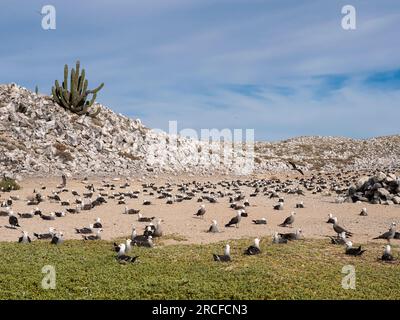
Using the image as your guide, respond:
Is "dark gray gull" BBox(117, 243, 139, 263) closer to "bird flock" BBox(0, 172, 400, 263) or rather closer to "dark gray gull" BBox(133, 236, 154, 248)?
"bird flock" BBox(0, 172, 400, 263)

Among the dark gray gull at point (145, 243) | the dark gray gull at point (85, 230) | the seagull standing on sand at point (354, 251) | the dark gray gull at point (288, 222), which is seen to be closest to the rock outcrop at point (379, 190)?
the dark gray gull at point (288, 222)

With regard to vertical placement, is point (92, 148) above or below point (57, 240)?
above

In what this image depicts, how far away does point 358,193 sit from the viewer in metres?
39.2

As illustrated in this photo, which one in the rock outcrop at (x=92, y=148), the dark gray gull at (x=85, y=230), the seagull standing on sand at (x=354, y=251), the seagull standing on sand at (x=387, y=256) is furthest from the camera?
the rock outcrop at (x=92, y=148)

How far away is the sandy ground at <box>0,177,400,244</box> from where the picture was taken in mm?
23781

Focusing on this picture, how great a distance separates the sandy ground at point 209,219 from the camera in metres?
23.8

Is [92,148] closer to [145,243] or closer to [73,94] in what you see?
[73,94]

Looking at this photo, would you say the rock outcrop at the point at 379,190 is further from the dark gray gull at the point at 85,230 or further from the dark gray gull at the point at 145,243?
the dark gray gull at the point at 85,230

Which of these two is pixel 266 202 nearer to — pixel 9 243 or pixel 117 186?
pixel 117 186

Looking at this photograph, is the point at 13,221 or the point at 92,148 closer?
the point at 13,221

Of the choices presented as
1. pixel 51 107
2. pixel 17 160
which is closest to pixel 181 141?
pixel 51 107

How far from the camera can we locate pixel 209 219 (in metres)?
28.7

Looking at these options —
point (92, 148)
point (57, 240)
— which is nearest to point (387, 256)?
point (57, 240)

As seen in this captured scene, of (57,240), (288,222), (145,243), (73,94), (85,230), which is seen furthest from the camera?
(73,94)
